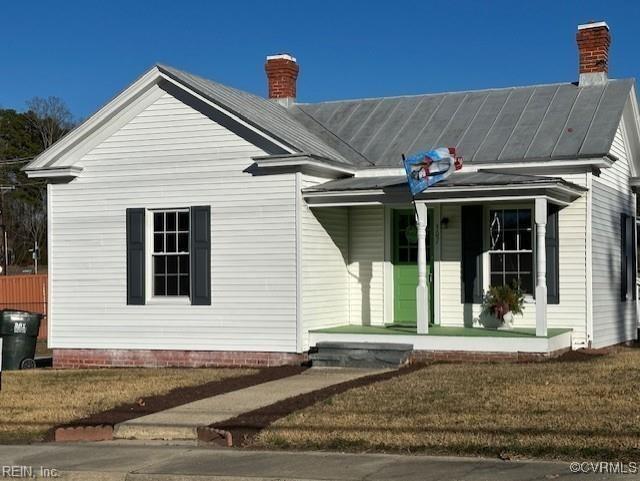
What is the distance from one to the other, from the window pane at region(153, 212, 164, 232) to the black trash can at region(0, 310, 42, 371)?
3335 millimetres

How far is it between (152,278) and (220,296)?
1501mm

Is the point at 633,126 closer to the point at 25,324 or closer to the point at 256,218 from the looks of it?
the point at 256,218

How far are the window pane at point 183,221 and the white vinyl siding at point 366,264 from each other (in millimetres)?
3131

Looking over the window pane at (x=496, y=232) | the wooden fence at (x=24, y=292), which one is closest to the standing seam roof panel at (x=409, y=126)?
the window pane at (x=496, y=232)

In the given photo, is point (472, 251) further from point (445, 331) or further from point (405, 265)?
point (445, 331)

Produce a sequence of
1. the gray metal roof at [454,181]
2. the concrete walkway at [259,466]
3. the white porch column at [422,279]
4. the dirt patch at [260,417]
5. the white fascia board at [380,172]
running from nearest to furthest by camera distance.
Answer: the concrete walkway at [259,466], the dirt patch at [260,417], the gray metal roof at [454,181], the white porch column at [422,279], the white fascia board at [380,172]

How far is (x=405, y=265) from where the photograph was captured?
1900 cm

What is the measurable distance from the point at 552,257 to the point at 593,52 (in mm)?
4819

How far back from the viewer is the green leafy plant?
57.6 ft

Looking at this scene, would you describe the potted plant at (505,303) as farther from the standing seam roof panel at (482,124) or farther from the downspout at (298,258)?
the downspout at (298,258)

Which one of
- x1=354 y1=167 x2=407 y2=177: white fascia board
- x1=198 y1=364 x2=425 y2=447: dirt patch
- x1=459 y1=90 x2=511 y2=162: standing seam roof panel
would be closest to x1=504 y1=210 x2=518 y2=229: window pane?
x1=459 y1=90 x2=511 y2=162: standing seam roof panel

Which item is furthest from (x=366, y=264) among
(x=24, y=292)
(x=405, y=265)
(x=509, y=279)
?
(x=24, y=292)

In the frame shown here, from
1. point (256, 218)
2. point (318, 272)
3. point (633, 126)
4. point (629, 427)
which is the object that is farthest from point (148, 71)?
point (629, 427)

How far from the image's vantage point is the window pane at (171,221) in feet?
60.8
